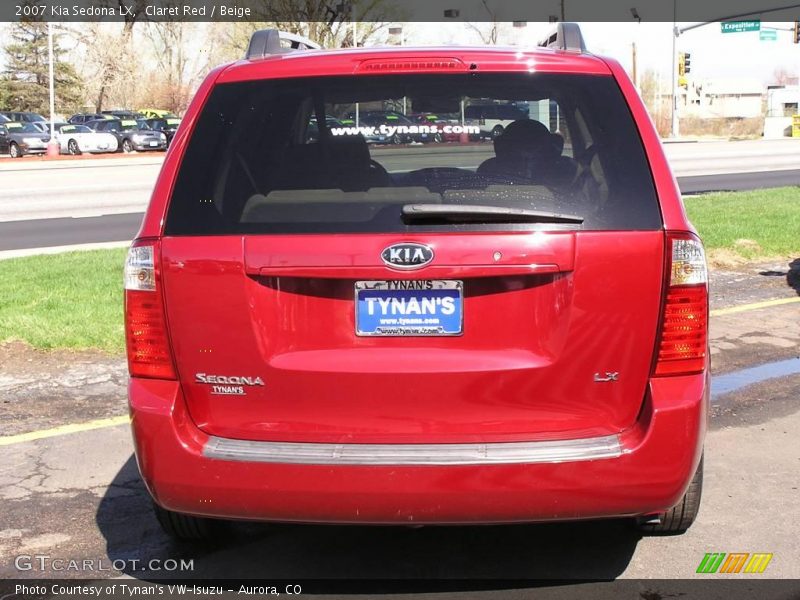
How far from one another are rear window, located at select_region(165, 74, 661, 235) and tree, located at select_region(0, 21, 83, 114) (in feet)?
256

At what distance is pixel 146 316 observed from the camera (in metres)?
3.56

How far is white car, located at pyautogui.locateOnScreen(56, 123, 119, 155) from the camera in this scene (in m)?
47.8

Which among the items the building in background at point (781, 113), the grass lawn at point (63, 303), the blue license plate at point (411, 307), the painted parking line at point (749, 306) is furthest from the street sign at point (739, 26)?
the blue license plate at point (411, 307)

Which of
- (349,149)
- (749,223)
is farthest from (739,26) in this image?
(349,149)

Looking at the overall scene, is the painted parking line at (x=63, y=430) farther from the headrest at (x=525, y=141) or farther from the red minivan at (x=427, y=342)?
the headrest at (x=525, y=141)

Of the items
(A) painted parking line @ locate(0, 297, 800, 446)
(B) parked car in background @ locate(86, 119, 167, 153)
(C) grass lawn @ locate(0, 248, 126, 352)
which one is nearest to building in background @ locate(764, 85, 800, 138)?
(B) parked car in background @ locate(86, 119, 167, 153)

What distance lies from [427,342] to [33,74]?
286 ft

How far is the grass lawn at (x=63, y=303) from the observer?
7.83m

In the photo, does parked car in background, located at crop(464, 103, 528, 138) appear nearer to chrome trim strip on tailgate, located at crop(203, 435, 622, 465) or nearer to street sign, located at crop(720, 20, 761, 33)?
chrome trim strip on tailgate, located at crop(203, 435, 622, 465)

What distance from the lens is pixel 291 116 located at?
3.77m

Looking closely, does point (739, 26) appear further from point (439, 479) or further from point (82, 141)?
point (439, 479)

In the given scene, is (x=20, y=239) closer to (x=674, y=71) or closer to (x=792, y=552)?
(x=792, y=552)

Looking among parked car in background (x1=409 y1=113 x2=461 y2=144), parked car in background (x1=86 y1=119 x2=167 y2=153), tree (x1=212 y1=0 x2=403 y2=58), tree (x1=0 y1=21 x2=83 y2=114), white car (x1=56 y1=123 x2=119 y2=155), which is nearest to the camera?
Result: parked car in background (x1=409 y1=113 x2=461 y2=144)

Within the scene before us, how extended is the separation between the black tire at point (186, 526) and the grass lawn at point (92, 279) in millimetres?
3706
